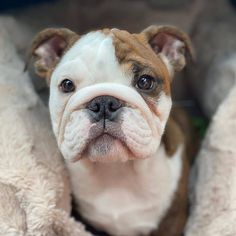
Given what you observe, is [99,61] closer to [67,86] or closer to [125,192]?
[67,86]

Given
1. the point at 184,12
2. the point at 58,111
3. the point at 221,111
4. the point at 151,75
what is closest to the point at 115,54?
the point at 151,75

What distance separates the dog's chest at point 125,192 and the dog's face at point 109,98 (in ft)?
0.63

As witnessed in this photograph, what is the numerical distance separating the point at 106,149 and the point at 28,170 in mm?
271

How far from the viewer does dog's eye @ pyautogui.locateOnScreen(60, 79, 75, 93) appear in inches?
59.3

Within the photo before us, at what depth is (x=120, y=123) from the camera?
1428mm

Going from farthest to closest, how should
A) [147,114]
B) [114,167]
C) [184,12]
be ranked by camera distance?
[184,12] → [114,167] → [147,114]

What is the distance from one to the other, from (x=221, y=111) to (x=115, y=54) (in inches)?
19.7

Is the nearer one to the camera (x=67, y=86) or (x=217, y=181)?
(x=67, y=86)

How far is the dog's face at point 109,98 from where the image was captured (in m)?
1.43

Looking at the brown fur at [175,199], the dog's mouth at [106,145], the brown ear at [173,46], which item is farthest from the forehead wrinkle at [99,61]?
the brown fur at [175,199]

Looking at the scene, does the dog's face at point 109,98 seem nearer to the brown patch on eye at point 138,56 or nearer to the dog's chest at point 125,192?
the brown patch on eye at point 138,56

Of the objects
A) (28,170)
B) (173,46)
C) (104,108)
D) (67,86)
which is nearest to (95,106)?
(104,108)

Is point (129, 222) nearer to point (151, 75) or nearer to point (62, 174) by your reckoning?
point (62, 174)

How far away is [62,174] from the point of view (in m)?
1.70
